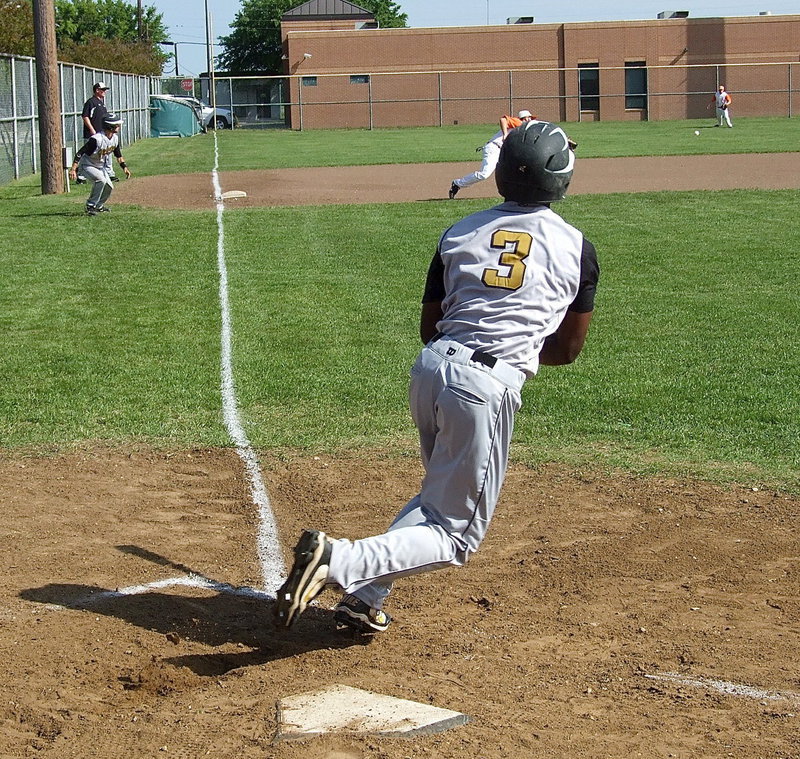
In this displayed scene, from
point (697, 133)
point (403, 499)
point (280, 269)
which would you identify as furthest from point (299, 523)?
point (697, 133)

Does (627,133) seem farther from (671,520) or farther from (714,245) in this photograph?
(671,520)

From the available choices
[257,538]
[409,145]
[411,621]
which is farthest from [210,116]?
[411,621]

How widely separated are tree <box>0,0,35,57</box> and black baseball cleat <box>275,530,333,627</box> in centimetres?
2835

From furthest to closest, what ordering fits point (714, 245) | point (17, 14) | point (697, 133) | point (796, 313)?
point (697, 133), point (17, 14), point (714, 245), point (796, 313)

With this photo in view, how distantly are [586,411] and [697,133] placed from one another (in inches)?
1471

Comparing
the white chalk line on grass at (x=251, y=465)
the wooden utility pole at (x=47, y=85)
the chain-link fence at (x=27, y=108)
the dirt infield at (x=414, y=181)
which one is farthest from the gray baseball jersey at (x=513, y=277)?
the chain-link fence at (x=27, y=108)

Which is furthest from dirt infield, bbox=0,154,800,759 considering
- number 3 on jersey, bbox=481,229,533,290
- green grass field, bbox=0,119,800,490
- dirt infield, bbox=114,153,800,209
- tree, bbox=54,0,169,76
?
tree, bbox=54,0,169,76

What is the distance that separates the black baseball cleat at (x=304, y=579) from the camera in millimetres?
3725

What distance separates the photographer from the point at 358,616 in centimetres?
426

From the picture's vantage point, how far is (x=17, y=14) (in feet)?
95.1

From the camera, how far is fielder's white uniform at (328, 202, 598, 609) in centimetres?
383

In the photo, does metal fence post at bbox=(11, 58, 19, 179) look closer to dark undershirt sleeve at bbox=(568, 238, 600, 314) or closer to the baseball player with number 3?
the baseball player with number 3

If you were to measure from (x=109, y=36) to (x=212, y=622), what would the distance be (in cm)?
8988

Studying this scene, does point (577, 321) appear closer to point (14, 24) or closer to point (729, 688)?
point (729, 688)
